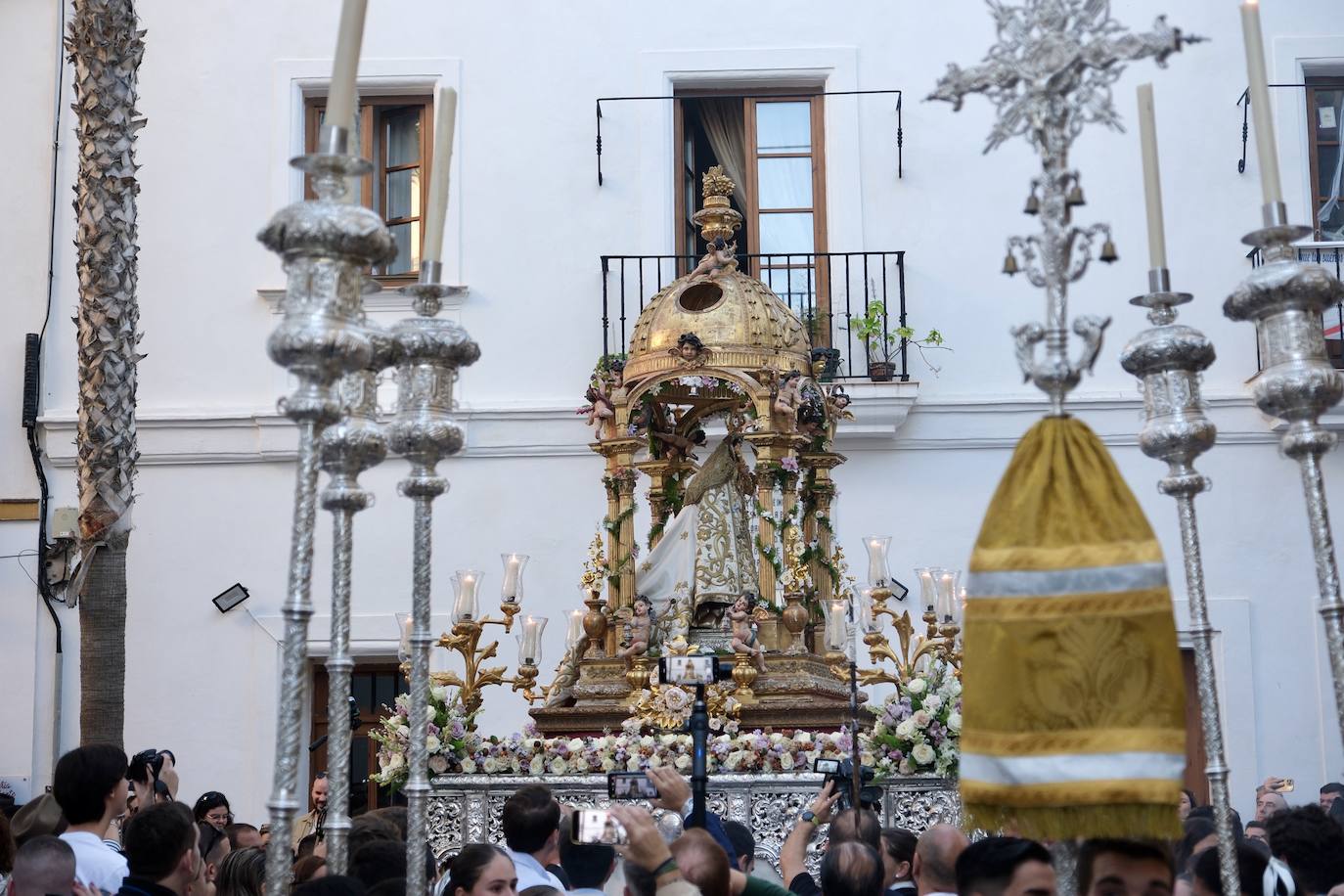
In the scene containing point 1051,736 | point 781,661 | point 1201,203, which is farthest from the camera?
point 1201,203

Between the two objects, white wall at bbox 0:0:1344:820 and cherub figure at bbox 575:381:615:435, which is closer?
cherub figure at bbox 575:381:615:435

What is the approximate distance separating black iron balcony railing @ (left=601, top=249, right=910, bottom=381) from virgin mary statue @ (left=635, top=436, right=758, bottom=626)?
3.44m

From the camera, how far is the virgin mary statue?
8867 mm

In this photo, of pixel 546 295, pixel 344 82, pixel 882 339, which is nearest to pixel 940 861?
pixel 344 82

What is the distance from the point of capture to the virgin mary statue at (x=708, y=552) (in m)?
8.87

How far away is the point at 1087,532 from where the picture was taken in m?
3.21

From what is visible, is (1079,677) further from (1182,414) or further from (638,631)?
(638,631)

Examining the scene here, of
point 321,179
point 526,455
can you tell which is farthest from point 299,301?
point 526,455

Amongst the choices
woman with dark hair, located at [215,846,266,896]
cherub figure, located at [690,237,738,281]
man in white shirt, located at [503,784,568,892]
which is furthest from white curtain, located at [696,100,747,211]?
woman with dark hair, located at [215,846,266,896]

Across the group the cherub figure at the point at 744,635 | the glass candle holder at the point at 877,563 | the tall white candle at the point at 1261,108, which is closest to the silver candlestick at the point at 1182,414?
the tall white candle at the point at 1261,108

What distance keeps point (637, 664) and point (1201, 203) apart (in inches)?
258

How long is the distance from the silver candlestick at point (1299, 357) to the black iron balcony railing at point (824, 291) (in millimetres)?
8368

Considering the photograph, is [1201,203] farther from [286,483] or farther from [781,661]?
[286,483]

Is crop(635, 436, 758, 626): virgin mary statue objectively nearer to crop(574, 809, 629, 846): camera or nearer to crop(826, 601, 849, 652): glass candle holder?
crop(826, 601, 849, 652): glass candle holder
